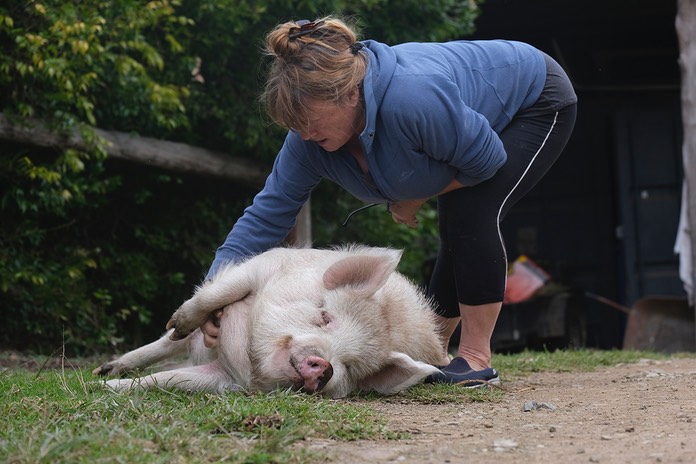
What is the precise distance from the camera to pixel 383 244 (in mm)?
8523

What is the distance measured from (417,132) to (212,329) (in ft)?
4.07

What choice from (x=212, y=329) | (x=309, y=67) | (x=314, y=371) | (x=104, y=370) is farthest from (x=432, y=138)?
(x=104, y=370)

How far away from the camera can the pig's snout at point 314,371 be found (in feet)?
11.6

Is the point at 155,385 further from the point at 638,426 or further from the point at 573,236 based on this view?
the point at 573,236

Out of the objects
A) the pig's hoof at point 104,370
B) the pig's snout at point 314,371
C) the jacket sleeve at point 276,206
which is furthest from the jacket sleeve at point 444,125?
the pig's hoof at point 104,370

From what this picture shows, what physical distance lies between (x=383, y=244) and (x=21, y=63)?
3.71m

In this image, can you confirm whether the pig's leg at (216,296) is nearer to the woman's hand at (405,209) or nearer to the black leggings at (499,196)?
the woman's hand at (405,209)

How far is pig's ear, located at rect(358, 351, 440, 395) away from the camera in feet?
13.0

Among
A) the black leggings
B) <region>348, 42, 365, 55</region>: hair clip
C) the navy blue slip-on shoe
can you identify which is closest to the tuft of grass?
the navy blue slip-on shoe

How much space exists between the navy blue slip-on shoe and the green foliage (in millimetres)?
2544

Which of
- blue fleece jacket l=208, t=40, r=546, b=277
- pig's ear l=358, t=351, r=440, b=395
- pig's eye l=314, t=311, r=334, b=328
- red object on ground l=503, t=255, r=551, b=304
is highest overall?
blue fleece jacket l=208, t=40, r=546, b=277

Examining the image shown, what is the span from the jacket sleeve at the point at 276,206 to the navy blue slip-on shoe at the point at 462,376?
1012 millimetres

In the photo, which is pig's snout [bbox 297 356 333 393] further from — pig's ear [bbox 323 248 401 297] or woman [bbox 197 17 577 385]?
woman [bbox 197 17 577 385]

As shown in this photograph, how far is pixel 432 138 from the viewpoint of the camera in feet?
12.2
